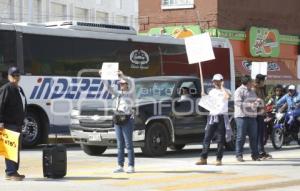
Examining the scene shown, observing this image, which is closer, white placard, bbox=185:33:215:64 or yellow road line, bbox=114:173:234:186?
yellow road line, bbox=114:173:234:186

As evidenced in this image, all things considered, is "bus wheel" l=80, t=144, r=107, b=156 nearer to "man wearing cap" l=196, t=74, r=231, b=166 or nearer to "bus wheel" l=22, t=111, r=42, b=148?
"bus wheel" l=22, t=111, r=42, b=148

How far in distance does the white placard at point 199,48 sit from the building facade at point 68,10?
106 feet

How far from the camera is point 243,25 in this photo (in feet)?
128

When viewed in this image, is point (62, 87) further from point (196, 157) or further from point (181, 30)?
point (181, 30)

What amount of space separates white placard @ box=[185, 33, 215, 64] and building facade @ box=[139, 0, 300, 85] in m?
20.8

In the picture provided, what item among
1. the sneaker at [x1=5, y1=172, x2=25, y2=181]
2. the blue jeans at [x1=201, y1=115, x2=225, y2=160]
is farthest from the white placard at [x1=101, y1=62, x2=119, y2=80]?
the sneaker at [x1=5, y1=172, x2=25, y2=181]

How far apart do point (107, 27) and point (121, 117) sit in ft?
32.0

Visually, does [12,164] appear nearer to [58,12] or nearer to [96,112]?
[96,112]

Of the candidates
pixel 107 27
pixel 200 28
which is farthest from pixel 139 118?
pixel 200 28

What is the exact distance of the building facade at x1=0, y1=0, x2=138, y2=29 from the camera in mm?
52969

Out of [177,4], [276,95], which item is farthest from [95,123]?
[177,4]

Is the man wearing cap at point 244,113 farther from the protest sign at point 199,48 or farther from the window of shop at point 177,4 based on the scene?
the window of shop at point 177,4

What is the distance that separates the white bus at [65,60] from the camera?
1961 centimetres

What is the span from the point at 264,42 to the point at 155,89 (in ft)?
76.9
